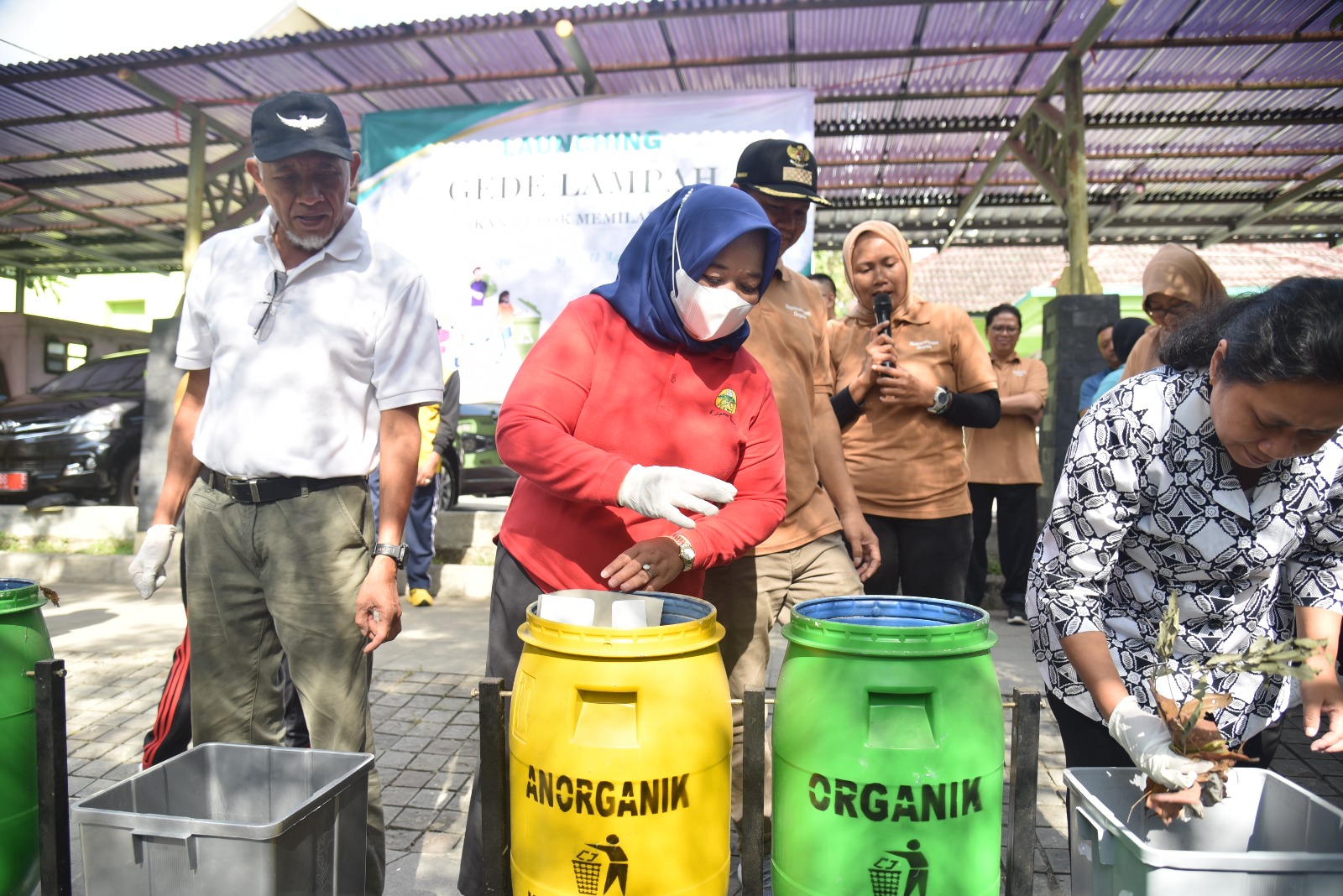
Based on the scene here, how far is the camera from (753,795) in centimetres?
163

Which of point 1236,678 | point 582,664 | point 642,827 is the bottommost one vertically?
point 642,827

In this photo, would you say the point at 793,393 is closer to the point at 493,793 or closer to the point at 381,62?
the point at 493,793

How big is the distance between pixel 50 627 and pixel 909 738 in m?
5.95

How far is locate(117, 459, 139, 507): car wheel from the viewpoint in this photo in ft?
26.9

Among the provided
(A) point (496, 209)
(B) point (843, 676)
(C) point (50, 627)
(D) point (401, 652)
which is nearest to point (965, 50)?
(A) point (496, 209)

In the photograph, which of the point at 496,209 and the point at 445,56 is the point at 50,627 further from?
the point at 445,56

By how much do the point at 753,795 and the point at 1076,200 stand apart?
279 inches

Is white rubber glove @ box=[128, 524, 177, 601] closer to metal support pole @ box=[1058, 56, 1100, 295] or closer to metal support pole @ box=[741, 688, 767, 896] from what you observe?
metal support pole @ box=[741, 688, 767, 896]

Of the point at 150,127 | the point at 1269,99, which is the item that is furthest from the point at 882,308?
the point at 150,127

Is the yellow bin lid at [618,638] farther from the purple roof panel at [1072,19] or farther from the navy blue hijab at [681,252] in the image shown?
the purple roof panel at [1072,19]

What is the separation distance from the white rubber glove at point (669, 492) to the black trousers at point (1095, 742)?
103cm

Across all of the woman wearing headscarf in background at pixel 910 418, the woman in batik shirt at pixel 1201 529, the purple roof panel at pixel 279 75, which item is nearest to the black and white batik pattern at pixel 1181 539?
the woman in batik shirt at pixel 1201 529

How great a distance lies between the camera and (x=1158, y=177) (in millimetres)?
9688

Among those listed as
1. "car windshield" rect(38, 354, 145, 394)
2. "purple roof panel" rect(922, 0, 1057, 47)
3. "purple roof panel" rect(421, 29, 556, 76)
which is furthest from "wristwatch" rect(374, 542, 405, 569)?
"car windshield" rect(38, 354, 145, 394)
